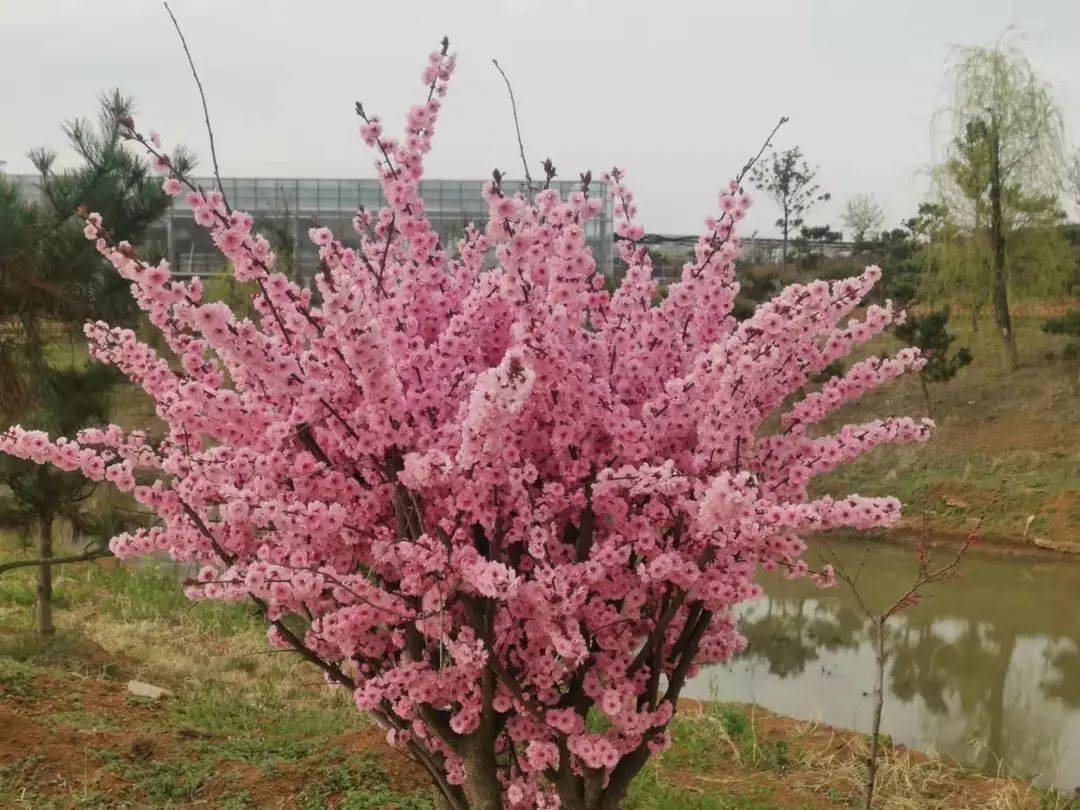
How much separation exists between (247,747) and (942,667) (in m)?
7.63

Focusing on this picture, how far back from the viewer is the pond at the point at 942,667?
835cm

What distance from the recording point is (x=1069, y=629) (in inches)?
471

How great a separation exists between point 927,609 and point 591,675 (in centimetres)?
1071

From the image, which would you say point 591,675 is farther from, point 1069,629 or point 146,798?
point 1069,629

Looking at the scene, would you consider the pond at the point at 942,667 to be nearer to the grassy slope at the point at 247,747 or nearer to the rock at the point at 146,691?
the grassy slope at the point at 247,747

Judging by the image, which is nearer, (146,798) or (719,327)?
(719,327)

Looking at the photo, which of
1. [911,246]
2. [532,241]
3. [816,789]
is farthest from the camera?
[911,246]

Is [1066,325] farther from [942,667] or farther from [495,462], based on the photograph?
[495,462]

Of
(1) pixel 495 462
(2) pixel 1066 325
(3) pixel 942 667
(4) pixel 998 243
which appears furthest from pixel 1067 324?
(1) pixel 495 462

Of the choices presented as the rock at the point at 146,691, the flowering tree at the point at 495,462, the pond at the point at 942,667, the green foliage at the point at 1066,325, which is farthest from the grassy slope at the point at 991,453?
the flowering tree at the point at 495,462

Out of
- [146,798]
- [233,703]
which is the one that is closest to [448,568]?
[146,798]

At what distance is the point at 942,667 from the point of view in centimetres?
1029

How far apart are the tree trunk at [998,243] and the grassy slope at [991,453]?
107 cm

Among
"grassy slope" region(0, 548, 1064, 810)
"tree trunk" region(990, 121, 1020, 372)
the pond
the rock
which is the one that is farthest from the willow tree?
the rock
